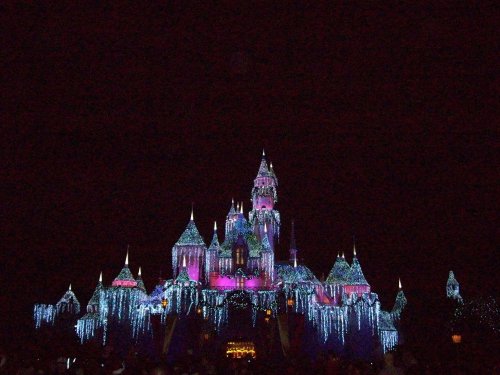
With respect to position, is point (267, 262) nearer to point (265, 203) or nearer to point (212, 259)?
point (212, 259)

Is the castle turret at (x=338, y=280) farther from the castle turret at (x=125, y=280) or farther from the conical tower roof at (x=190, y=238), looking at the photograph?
the castle turret at (x=125, y=280)

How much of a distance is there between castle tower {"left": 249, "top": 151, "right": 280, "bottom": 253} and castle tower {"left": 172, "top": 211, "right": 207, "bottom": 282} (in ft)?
23.8

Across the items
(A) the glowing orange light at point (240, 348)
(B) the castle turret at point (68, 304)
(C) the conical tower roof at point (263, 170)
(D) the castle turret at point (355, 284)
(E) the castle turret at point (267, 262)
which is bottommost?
(A) the glowing orange light at point (240, 348)

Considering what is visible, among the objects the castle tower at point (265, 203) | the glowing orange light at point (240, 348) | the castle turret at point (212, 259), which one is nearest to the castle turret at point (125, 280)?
the castle turret at point (212, 259)

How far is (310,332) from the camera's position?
4228 cm

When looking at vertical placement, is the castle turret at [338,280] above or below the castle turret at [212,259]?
below

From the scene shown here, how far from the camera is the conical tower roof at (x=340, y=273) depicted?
49375 millimetres

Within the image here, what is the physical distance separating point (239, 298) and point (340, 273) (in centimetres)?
1094

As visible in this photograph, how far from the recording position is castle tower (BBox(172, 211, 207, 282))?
161ft

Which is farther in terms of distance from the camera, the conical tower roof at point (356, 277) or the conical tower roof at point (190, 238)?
the conical tower roof at point (190, 238)

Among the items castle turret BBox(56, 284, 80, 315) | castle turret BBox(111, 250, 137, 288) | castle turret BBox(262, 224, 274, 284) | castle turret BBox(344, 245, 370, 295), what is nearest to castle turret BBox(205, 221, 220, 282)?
castle turret BBox(262, 224, 274, 284)

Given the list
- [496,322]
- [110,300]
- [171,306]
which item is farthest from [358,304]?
[110,300]

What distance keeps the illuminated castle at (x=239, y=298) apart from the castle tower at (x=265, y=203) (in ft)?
4.39

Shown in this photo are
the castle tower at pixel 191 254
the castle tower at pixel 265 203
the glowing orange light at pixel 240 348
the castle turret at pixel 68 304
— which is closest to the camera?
the glowing orange light at pixel 240 348
